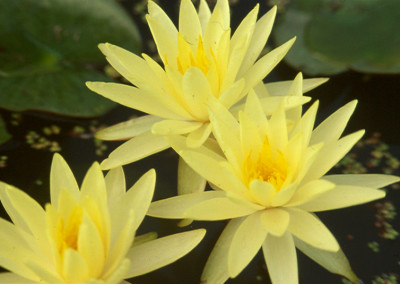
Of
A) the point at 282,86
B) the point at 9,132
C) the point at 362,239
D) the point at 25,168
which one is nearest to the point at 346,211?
the point at 362,239

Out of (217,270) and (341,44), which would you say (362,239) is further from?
(341,44)

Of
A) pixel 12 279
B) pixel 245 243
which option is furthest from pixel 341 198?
pixel 12 279

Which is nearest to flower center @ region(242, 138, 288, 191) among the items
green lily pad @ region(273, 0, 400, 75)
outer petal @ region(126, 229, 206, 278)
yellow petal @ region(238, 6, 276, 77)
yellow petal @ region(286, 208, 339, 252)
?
yellow petal @ region(286, 208, 339, 252)

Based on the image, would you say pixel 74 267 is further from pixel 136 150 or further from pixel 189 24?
pixel 189 24

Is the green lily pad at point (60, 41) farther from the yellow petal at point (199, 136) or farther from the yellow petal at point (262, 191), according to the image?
the yellow petal at point (262, 191)

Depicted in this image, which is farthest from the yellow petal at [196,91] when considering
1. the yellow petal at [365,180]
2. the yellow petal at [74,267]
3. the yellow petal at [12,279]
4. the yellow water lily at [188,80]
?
the yellow petal at [12,279]
